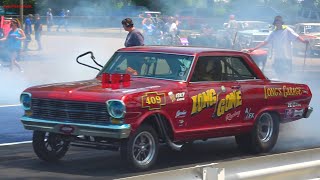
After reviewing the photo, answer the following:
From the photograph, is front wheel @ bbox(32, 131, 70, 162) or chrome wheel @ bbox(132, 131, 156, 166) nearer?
chrome wheel @ bbox(132, 131, 156, 166)

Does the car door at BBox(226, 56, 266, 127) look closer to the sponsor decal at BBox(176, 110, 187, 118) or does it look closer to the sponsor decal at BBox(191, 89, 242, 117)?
the sponsor decal at BBox(191, 89, 242, 117)

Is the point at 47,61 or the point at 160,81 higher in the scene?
the point at 160,81

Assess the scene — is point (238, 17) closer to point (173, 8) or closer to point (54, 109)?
point (173, 8)

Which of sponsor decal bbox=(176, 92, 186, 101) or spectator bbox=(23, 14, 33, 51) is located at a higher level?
→ sponsor decal bbox=(176, 92, 186, 101)

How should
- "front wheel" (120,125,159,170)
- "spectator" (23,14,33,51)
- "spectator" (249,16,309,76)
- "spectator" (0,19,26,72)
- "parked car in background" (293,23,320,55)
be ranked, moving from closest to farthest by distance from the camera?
1. "front wheel" (120,125,159,170)
2. "spectator" (249,16,309,76)
3. "spectator" (0,19,26,72)
4. "spectator" (23,14,33,51)
5. "parked car in background" (293,23,320,55)

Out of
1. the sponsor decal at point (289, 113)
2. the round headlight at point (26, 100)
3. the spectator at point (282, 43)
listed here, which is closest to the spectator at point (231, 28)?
the spectator at point (282, 43)

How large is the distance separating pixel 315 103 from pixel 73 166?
7.65 metres

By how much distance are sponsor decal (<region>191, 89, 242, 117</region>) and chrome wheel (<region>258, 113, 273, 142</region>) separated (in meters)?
0.55

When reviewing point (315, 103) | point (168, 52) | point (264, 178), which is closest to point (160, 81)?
point (168, 52)

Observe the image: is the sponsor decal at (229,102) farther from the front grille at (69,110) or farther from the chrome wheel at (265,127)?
the front grille at (69,110)

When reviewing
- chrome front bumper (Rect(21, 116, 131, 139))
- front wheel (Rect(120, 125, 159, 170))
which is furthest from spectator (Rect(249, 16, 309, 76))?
chrome front bumper (Rect(21, 116, 131, 139))

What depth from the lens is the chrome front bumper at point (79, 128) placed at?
7.72m

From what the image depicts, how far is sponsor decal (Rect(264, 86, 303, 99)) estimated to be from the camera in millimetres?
9445

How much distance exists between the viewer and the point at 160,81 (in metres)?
8.65
